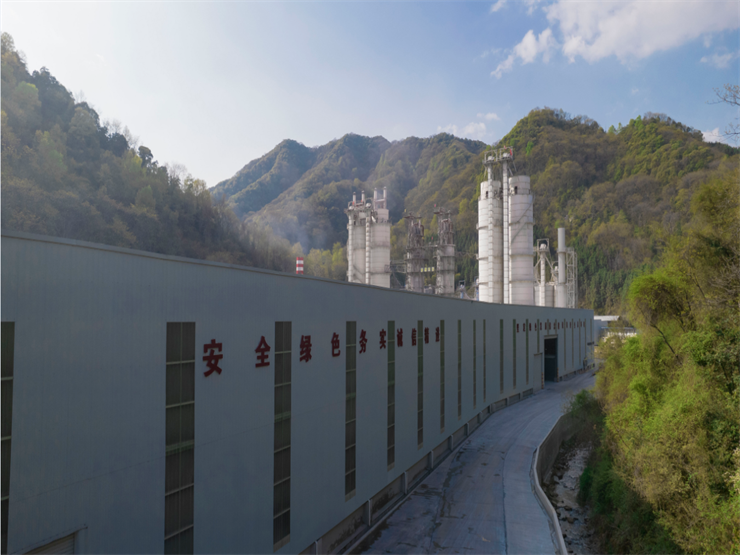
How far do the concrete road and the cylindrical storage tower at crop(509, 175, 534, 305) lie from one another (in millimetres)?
14696

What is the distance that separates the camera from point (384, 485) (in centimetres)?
1444

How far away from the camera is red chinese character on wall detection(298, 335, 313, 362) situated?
10.4 m

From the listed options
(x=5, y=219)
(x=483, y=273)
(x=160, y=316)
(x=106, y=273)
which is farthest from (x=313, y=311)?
(x=5, y=219)

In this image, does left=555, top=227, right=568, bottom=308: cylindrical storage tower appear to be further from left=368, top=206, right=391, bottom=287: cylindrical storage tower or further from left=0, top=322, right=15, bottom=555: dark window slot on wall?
left=0, top=322, right=15, bottom=555: dark window slot on wall

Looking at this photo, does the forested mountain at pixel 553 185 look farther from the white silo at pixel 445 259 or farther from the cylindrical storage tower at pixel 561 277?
the cylindrical storage tower at pixel 561 277

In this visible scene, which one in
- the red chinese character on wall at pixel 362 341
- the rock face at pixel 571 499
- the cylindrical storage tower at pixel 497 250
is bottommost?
the rock face at pixel 571 499

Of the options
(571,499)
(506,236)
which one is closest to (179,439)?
(571,499)

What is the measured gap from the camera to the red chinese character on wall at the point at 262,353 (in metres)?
9.02

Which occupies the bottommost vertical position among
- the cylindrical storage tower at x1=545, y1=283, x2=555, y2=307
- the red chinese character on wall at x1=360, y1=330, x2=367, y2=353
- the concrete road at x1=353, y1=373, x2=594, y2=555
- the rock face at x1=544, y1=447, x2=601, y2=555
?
the rock face at x1=544, y1=447, x2=601, y2=555

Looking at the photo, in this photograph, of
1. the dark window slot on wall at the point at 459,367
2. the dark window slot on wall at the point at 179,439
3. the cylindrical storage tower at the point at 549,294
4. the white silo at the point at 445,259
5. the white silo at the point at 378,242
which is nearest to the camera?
the dark window slot on wall at the point at 179,439

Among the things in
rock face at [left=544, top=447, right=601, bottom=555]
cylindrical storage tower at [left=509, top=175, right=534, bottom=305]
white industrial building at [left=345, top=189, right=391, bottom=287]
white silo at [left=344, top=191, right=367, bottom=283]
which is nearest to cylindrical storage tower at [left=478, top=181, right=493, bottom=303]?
cylindrical storage tower at [left=509, top=175, right=534, bottom=305]

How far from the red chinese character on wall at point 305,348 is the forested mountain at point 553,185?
204ft

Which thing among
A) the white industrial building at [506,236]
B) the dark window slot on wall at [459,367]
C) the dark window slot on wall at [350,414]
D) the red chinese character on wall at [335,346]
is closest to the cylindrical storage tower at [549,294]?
the white industrial building at [506,236]

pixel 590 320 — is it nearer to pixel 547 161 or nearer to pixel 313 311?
pixel 313 311
